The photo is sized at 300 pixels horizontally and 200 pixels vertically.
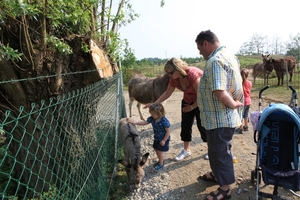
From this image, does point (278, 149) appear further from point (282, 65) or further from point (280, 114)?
point (282, 65)

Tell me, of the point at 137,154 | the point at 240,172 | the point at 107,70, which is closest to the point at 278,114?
the point at 240,172

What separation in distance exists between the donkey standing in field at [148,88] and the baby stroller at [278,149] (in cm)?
339

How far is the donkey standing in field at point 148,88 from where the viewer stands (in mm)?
6246

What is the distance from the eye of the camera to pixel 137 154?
4.29 metres

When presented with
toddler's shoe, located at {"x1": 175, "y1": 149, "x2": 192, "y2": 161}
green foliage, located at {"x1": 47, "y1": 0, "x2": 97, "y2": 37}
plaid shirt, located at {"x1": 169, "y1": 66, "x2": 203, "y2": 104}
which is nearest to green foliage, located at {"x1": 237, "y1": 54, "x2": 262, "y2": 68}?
toddler's shoe, located at {"x1": 175, "y1": 149, "x2": 192, "y2": 161}

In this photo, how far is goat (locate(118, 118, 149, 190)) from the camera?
3982 millimetres

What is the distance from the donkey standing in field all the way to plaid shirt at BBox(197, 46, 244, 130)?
130 inches

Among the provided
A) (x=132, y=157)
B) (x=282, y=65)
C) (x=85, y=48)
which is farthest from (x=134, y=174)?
(x=282, y=65)

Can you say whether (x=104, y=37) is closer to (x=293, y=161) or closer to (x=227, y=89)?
(x=227, y=89)

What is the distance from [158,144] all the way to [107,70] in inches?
66.7

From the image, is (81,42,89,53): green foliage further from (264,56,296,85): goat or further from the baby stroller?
(264,56,296,85): goat

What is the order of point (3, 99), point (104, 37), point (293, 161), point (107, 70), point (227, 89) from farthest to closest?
point (104, 37), point (107, 70), point (3, 99), point (293, 161), point (227, 89)

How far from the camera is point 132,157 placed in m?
4.24

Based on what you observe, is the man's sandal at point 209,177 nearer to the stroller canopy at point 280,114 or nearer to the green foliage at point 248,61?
the stroller canopy at point 280,114
